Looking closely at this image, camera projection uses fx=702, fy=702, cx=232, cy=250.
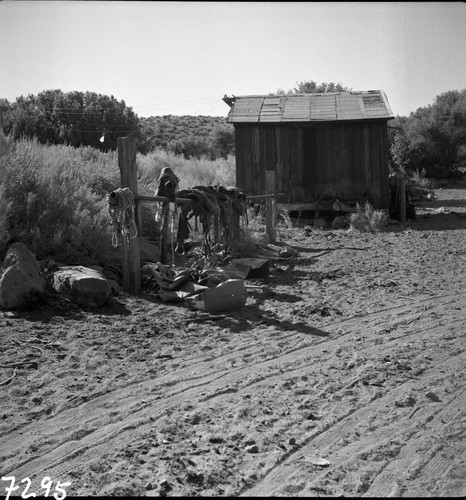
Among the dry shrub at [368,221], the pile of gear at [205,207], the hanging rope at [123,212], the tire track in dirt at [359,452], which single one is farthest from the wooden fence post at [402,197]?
the tire track in dirt at [359,452]

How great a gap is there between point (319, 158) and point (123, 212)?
12108 millimetres

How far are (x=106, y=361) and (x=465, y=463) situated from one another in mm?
3264

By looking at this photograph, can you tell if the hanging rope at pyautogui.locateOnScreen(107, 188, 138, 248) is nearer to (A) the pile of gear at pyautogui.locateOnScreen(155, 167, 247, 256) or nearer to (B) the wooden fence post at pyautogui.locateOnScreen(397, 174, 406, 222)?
(A) the pile of gear at pyautogui.locateOnScreen(155, 167, 247, 256)

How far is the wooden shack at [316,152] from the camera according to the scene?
65.6ft

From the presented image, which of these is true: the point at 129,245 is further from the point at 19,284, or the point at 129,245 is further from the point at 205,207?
the point at 205,207

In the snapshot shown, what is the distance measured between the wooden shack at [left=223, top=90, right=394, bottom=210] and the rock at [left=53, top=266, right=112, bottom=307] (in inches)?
472

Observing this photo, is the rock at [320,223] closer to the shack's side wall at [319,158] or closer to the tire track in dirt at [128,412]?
the shack's side wall at [319,158]

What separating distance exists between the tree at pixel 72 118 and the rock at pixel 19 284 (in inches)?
899

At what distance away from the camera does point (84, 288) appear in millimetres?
8266

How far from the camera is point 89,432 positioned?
4613 mm

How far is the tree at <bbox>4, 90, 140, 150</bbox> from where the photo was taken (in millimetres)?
31094

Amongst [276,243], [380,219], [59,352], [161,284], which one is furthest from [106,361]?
[380,219]

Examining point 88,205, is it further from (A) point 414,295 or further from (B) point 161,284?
(A) point 414,295

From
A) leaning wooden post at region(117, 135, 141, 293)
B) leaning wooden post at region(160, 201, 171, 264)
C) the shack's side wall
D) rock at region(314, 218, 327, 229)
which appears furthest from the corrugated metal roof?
Result: leaning wooden post at region(117, 135, 141, 293)
